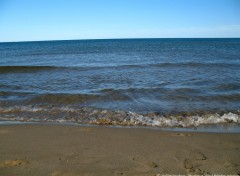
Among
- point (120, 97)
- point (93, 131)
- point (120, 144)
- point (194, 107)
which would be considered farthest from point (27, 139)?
point (194, 107)

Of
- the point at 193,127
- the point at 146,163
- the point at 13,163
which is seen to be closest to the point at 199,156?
the point at 146,163

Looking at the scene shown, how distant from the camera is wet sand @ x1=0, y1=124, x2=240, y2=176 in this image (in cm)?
381

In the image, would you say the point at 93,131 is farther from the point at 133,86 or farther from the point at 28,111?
the point at 133,86

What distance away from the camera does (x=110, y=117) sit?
710 centimetres

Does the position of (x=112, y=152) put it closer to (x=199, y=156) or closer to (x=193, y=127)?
(x=199, y=156)

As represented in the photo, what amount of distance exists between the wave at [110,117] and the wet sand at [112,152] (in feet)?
2.37

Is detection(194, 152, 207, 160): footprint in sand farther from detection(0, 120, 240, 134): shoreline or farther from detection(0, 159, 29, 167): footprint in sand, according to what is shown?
detection(0, 159, 29, 167): footprint in sand

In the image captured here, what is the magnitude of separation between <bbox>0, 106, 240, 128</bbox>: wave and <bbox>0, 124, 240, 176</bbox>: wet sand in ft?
2.37

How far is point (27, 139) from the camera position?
5348 millimetres

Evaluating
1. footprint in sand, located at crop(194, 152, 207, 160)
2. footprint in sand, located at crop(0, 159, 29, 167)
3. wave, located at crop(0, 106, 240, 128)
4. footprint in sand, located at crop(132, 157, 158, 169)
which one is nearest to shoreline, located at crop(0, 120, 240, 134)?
wave, located at crop(0, 106, 240, 128)

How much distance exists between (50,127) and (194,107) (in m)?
5.01

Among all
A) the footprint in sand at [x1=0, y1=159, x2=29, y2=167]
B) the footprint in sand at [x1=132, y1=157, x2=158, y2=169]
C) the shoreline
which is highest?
the footprint in sand at [x1=132, y1=157, x2=158, y2=169]

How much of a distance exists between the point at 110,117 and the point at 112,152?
2.60 metres

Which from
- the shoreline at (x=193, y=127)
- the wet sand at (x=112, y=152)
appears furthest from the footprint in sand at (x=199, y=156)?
the shoreline at (x=193, y=127)
